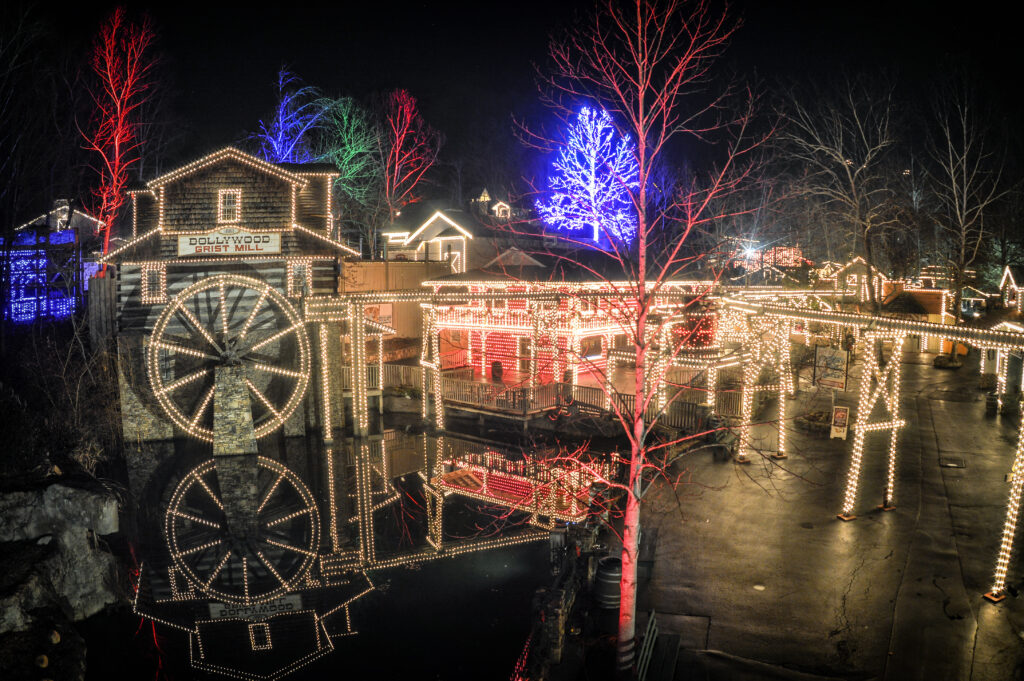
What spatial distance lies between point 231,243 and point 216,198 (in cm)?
144

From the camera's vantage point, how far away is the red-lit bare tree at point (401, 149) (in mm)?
46581

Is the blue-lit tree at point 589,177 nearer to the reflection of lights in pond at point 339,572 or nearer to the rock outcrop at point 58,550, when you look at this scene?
the reflection of lights in pond at point 339,572

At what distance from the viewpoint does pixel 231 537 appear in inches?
559

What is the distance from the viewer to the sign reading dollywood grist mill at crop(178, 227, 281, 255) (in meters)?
21.0

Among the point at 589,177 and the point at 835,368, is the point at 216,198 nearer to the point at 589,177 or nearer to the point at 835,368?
the point at 835,368

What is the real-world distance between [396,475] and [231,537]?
4623mm

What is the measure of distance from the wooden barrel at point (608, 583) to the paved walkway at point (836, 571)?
73cm

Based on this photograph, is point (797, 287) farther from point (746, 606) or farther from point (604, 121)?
point (746, 606)

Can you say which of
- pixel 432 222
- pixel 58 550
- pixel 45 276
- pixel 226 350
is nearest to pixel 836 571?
pixel 58 550

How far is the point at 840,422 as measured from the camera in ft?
59.8

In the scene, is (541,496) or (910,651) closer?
(910,651)

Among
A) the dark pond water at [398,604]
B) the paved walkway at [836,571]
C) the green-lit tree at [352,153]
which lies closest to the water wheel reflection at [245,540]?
the dark pond water at [398,604]

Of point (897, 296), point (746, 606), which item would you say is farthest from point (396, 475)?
point (897, 296)

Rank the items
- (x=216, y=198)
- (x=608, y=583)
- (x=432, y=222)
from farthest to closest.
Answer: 1. (x=432, y=222)
2. (x=216, y=198)
3. (x=608, y=583)
